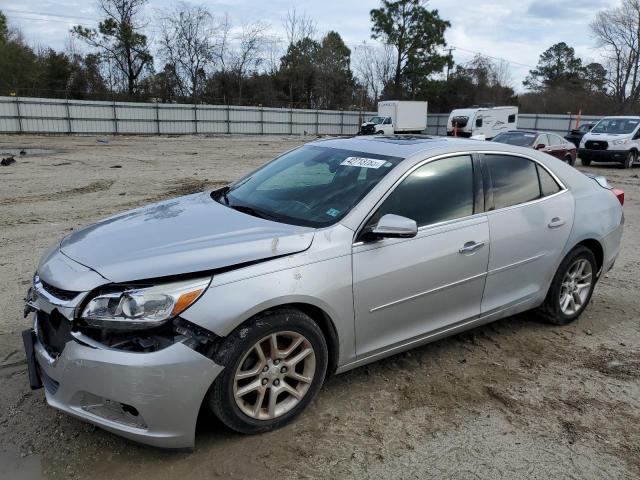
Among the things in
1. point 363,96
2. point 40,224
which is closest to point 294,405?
point 40,224

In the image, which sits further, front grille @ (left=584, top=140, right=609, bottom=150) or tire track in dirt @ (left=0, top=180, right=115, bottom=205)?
front grille @ (left=584, top=140, right=609, bottom=150)

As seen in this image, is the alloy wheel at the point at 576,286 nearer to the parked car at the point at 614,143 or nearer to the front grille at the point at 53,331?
the front grille at the point at 53,331

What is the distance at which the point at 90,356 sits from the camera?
2.50 m

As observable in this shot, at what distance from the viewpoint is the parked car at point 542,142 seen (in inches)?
638

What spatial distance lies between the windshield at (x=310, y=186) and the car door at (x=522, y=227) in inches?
37.4

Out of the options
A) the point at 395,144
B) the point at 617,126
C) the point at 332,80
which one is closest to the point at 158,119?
the point at 332,80

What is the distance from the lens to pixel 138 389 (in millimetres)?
2480

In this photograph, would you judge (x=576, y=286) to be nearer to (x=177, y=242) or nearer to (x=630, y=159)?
(x=177, y=242)

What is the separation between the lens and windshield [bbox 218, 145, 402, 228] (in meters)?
3.41

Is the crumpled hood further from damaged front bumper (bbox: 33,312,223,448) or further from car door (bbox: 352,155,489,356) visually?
car door (bbox: 352,155,489,356)

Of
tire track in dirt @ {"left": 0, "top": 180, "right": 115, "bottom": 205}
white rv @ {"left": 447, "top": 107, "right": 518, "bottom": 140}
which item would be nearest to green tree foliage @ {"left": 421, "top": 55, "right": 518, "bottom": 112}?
white rv @ {"left": 447, "top": 107, "right": 518, "bottom": 140}

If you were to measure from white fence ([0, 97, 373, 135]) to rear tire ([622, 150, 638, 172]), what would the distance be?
94.9ft

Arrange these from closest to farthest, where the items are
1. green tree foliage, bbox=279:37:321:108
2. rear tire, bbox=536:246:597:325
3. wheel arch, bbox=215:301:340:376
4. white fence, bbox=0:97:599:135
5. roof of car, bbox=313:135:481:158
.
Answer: wheel arch, bbox=215:301:340:376 < roof of car, bbox=313:135:481:158 < rear tire, bbox=536:246:597:325 < white fence, bbox=0:97:599:135 < green tree foliage, bbox=279:37:321:108

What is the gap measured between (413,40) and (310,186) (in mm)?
60105
